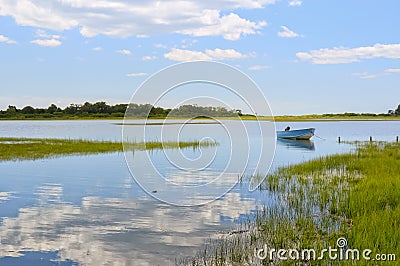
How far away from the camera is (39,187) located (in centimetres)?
1698

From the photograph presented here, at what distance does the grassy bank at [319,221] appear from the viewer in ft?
27.8

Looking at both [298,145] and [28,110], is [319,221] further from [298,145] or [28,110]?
[28,110]

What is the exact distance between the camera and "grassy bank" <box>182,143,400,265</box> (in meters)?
8.46

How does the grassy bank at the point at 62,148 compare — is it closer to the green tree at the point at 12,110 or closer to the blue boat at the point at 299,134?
the blue boat at the point at 299,134

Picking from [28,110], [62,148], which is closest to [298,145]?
[62,148]

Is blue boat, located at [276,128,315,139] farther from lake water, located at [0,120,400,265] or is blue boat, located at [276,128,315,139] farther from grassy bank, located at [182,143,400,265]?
grassy bank, located at [182,143,400,265]

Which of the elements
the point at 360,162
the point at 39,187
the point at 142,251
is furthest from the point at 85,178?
the point at 360,162

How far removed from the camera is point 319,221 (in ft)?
35.8

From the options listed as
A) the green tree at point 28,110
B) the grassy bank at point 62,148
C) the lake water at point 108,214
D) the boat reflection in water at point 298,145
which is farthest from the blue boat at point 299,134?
the green tree at point 28,110

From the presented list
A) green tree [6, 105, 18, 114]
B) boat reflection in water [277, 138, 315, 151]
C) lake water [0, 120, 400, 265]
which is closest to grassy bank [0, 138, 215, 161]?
lake water [0, 120, 400, 265]

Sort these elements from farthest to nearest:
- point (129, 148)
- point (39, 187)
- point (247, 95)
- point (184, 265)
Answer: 1. point (129, 148)
2. point (39, 187)
3. point (247, 95)
4. point (184, 265)

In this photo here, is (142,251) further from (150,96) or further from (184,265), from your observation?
(150,96)

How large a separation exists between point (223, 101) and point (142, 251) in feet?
23.6

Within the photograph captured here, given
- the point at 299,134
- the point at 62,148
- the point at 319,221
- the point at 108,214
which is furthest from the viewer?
the point at 299,134
